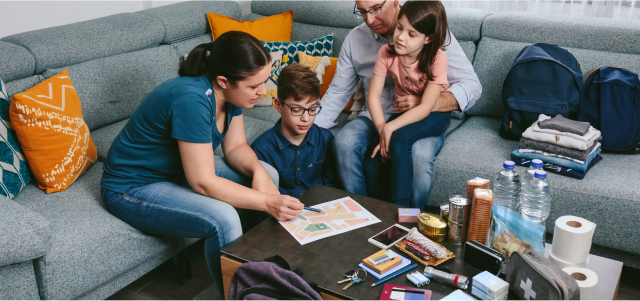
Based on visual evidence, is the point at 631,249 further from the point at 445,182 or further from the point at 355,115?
the point at 355,115

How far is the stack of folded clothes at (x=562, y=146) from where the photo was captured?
1768mm

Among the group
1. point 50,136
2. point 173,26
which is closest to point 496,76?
point 173,26

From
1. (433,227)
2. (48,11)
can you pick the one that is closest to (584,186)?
(433,227)

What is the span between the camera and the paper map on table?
141 cm

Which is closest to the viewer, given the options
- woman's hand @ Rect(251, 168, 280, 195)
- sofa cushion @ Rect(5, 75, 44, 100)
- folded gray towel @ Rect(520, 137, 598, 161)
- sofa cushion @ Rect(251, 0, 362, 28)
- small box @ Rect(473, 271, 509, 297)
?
small box @ Rect(473, 271, 509, 297)

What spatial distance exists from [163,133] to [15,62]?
2.86 feet

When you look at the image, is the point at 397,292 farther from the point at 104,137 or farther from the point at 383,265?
the point at 104,137

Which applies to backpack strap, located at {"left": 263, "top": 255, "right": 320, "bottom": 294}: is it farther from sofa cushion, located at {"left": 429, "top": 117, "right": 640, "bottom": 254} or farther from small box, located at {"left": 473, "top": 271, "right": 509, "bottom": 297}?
sofa cushion, located at {"left": 429, "top": 117, "right": 640, "bottom": 254}

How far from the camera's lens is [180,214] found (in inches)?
59.3

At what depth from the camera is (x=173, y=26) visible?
2.65 meters

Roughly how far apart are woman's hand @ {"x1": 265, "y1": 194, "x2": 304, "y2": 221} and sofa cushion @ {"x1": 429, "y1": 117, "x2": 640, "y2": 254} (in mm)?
727

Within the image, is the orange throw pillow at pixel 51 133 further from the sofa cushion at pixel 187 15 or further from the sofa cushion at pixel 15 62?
the sofa cushion at pixel 187 15

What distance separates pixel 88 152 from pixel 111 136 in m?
0.25

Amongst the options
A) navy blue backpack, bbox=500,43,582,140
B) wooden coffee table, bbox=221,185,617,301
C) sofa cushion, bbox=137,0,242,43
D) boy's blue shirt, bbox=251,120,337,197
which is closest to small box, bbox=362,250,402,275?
wooden coffee table, bbox=221,185,617,301
